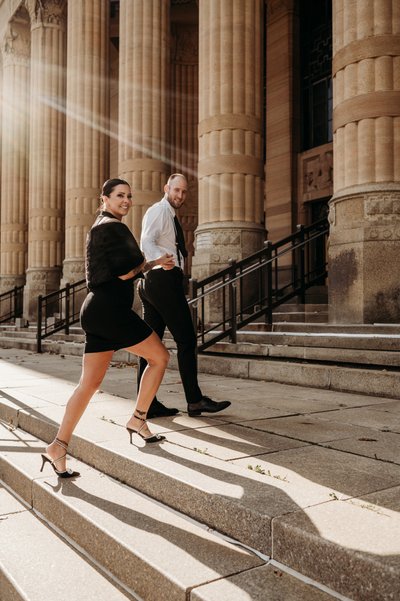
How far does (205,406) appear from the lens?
15.6ft

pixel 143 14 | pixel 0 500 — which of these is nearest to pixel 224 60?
pixel 143 14

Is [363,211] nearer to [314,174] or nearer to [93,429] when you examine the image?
[93,429]

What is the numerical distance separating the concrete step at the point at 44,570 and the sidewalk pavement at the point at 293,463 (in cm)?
56

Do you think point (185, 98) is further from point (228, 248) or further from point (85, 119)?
point (228, 248)

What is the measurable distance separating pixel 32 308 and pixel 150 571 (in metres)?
19.7

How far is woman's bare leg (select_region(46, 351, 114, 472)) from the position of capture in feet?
11.4

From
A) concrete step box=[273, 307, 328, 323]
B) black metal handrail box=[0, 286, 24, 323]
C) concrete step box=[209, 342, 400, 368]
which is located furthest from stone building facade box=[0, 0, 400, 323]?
concrete step box=[209, 342, 400, 368]

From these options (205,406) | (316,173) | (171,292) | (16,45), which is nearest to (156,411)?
(205,406)

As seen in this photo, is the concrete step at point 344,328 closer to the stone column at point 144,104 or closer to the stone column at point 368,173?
the stone column at point 368,173

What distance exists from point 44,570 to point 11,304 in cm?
2134

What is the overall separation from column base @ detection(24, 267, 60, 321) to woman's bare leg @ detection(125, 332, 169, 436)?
1749 cm

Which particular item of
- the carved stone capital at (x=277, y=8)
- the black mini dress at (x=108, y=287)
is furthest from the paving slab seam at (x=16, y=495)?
the carved stone capital at (x=277, y=8)

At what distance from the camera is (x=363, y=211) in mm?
8617

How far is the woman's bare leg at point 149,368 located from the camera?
148 inches
